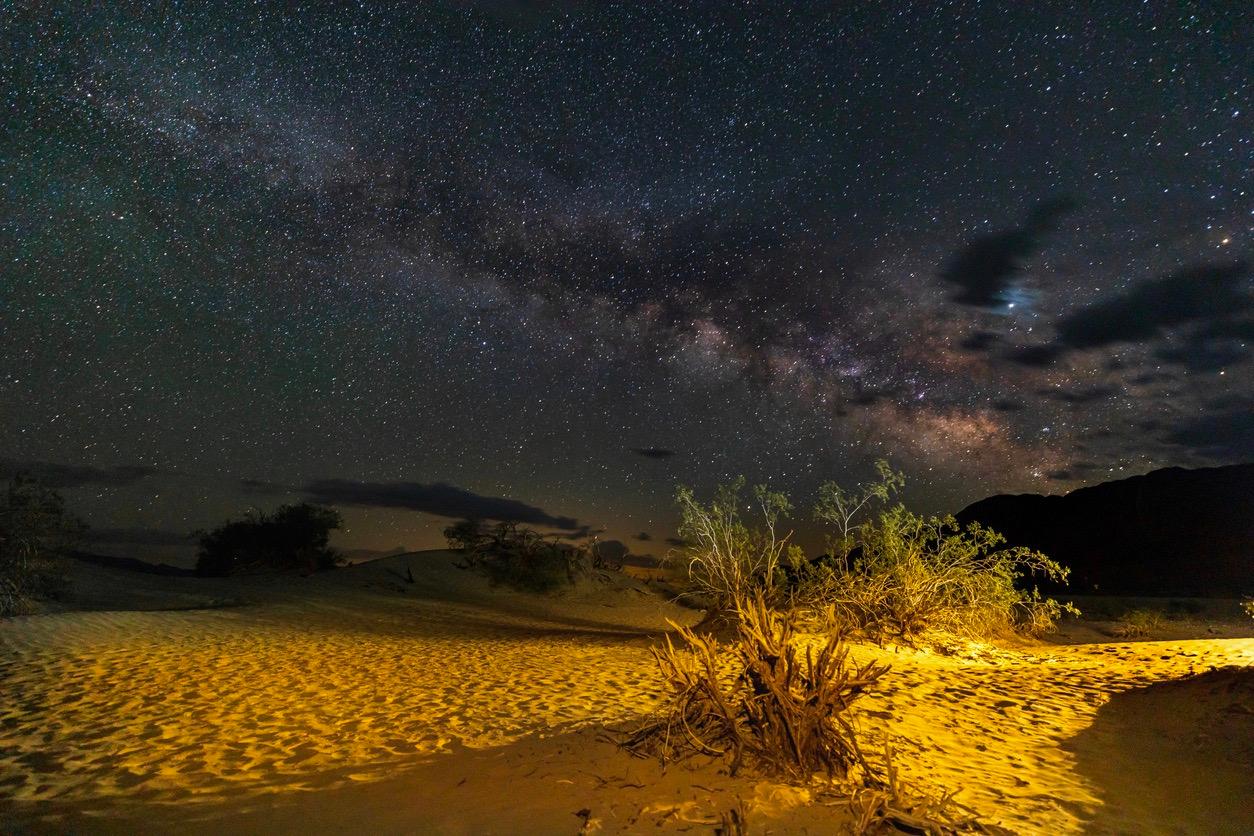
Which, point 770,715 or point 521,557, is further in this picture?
point 521,557

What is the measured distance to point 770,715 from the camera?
5.30 m

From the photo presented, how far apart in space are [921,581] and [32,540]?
75.9 feet

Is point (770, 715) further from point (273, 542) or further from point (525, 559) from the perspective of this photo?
point (273, 542)

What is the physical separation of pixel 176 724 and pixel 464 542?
96.8 ft

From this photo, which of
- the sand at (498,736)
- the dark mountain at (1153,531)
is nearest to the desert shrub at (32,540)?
the sand at (498,736)

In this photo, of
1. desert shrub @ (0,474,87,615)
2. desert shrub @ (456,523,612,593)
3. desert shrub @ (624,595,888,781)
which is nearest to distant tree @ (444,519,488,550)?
desert shrub @ (456,523,612,593)

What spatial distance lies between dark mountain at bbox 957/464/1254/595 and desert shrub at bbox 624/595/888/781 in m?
45.5

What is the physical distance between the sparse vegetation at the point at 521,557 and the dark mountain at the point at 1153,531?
36.7 metres

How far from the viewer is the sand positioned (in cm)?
481

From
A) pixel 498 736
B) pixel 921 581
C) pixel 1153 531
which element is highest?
pixel 1153 531

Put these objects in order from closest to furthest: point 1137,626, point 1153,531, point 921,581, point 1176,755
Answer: point 1176,755
point 921,581
point 1137,626
point 1153,531

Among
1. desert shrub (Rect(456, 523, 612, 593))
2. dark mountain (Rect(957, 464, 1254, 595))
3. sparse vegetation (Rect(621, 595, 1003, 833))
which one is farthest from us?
dark mountain (Rect(957, 464, 1254, 595))

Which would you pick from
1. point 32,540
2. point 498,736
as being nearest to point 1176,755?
point 498,736

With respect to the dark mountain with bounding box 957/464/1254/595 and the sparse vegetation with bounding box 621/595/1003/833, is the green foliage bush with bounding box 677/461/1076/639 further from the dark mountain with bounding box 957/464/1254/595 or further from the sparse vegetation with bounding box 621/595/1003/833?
the dark mountain with bounding box 957/464/1254/595
